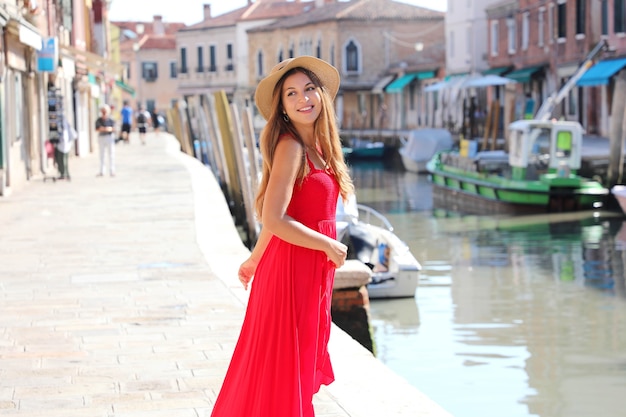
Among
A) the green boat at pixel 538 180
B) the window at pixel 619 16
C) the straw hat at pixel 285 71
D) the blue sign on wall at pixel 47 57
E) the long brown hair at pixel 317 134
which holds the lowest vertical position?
the green boat at pixel 538 180

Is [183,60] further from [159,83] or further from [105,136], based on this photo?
[105,136]

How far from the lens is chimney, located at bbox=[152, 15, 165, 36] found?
3920 inches

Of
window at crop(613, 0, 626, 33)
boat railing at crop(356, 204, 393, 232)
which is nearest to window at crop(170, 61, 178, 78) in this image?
window at crop(613, 0, 626, 33)

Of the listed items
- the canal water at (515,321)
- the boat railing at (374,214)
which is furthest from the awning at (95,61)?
the canal water at (515,321)

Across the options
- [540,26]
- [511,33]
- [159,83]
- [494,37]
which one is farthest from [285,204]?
[159,83]

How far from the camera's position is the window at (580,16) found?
39297 millimetres

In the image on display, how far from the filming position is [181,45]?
297 feet

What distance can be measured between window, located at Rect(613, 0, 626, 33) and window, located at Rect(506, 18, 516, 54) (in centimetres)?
1305

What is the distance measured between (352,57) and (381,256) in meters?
56.6

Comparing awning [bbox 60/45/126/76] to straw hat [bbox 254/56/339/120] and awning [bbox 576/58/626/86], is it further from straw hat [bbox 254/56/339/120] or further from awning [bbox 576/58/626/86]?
straw hat [bbox 254/56/339/120]

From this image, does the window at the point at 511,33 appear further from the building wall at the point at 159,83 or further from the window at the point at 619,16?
the building wall at the point at 159,83

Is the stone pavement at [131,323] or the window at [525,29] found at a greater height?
the window at [525,29]

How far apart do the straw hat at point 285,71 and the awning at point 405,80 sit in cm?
5576

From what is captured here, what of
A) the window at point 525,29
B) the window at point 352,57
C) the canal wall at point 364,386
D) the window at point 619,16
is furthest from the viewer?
the window at point 352,57
